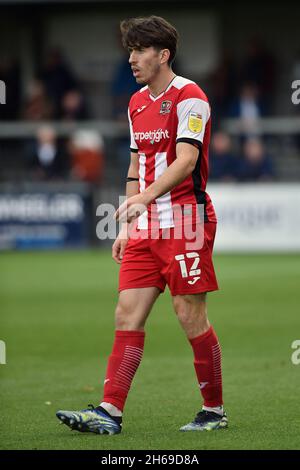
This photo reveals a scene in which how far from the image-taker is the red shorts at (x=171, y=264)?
22.3 feet

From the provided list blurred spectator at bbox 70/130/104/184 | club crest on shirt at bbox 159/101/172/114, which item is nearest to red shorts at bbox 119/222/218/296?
club crest on shirt at bbox 159/101/172/114

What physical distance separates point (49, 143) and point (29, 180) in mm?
1261

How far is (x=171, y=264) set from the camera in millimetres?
6824

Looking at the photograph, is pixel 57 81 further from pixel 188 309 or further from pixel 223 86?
pixel 188 309

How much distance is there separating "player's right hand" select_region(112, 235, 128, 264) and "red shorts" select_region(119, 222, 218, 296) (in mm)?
122

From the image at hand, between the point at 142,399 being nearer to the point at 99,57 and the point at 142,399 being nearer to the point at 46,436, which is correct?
the point at 46,436

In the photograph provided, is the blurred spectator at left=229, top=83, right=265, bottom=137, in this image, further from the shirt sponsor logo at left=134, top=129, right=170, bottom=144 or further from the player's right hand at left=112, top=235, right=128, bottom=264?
the shirt sponsor logo at left=134, top=129, right=170, bottom=144

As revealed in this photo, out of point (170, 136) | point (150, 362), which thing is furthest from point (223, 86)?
point (170, 136)

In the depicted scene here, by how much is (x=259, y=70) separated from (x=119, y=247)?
18021 mm

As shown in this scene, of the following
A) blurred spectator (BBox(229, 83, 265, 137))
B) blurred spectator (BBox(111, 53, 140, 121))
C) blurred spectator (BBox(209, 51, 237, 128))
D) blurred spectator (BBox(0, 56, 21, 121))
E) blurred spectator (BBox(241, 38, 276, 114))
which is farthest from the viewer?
blurred spectator (BBox(0, 56, 21, 121))

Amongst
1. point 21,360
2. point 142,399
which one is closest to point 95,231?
point 21,360

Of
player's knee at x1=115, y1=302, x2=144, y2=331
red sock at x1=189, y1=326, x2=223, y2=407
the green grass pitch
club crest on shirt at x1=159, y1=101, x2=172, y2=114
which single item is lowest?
the green grass pitch

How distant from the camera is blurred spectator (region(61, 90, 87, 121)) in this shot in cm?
2378
